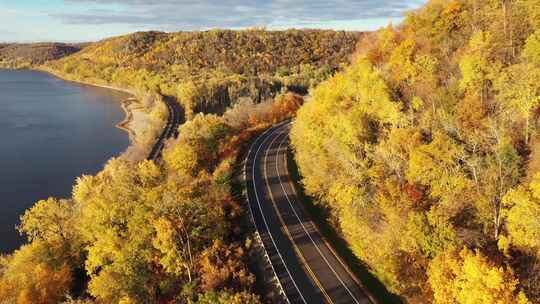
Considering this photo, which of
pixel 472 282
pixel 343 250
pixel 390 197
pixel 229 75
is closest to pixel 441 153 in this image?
pixel 390 197

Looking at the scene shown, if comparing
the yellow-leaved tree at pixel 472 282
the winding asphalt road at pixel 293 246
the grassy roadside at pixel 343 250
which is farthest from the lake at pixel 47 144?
the yellow-leaved tree at pixel 472 282

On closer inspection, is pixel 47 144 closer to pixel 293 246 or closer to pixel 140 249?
pixel 140 249

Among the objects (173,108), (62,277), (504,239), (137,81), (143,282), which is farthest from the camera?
(137,81)

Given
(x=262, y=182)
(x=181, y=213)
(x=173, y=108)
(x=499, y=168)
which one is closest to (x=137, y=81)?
(x=173, y=108)

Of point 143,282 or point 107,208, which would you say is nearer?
point 143,282

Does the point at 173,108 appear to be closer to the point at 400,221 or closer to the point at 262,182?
the point at 262,182

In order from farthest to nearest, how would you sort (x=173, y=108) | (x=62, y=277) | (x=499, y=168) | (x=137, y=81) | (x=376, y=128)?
(x=137, y=81)
(x=173, y=108)
(x=376, y=128)
(x=62, y=277)
(x=499, y=168)

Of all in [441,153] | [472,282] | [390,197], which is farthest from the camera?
[441,153]
